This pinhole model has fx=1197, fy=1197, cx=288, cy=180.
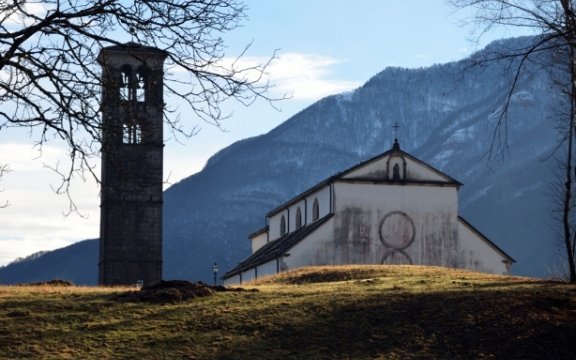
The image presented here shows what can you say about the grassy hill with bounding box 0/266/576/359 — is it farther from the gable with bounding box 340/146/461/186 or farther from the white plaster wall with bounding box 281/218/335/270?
the gable with bounding box 340/146/461/186

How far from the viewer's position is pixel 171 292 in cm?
2997

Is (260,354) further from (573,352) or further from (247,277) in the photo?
(247,277)

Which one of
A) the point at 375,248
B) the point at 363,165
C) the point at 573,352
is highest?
the point at 363,165

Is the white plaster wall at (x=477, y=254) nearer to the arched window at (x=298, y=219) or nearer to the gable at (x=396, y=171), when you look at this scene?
the gable at (x=396, y=171)

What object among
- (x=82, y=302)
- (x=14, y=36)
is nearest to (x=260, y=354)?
(x=82, y=302)

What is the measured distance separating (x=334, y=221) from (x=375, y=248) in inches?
116

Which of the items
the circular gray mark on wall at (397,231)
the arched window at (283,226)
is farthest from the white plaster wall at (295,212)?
the circular gray mark on wall at (397,231)

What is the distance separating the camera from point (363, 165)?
241 feet

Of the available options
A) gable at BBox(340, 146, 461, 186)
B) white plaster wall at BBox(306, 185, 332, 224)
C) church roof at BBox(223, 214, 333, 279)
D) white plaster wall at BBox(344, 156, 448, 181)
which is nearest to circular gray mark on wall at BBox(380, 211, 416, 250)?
gable at BBox(340, 146, 461, 186)

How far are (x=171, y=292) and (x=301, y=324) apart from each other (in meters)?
4.56

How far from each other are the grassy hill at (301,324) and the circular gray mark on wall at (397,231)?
4096cm

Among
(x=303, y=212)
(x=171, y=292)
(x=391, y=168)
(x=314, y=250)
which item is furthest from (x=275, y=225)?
(x=171, y=292)

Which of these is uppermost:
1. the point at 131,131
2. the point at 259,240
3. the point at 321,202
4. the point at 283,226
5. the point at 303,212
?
the point at 321,202

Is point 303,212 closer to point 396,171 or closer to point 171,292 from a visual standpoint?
point 396,171
